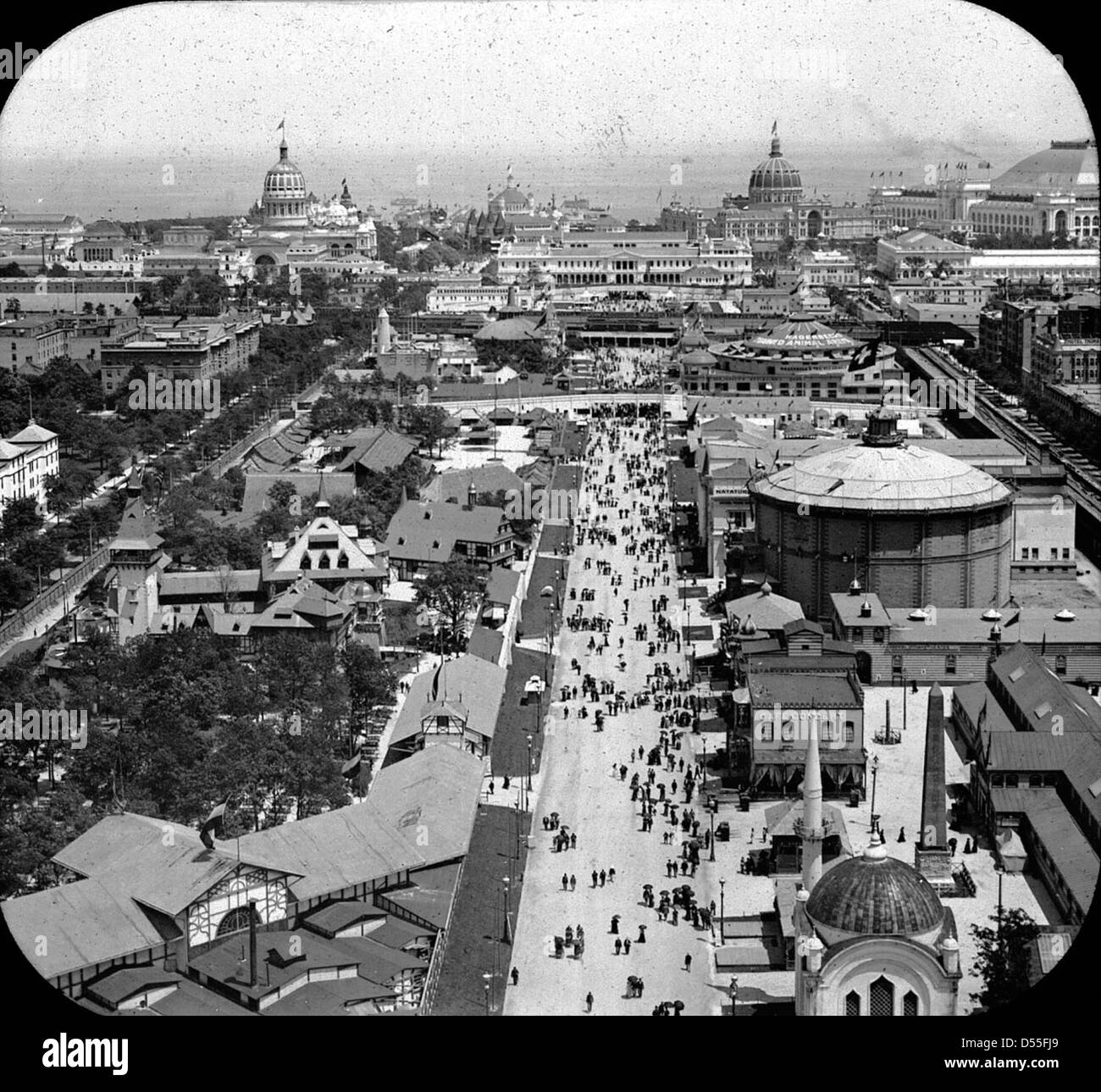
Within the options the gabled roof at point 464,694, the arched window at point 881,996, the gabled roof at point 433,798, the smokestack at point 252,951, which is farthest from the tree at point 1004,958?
the gabled roof at point 464,694

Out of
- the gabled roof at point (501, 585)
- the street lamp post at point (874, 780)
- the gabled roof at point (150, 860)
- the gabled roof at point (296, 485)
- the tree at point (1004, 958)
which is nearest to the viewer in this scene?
the tree at point (1004, 958)

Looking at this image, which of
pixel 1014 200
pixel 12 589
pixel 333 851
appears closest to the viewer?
pixel 333 851

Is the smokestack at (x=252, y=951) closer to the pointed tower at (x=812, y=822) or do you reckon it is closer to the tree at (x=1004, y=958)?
the pointed tower at (x=812, y=822)

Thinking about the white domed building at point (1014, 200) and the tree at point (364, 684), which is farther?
the white domed building at point (1014, 200)

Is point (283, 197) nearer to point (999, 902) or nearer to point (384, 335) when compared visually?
point (384, 335)

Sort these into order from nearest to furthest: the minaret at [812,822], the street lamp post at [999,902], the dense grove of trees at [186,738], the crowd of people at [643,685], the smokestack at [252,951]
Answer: the smokestack at [252,951], the street lamp post at [999,902], the minaret at [812,822], the crowd of people at [643,685], the dense grove of trees at [186,738]

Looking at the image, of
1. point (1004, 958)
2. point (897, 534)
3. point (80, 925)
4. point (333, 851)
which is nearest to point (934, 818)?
point (1004, 958)

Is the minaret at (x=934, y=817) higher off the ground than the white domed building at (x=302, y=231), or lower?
lower
